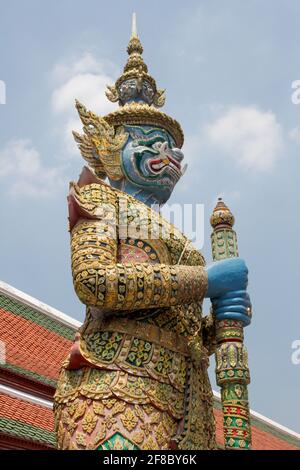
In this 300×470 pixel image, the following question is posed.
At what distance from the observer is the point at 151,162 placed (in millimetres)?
4336

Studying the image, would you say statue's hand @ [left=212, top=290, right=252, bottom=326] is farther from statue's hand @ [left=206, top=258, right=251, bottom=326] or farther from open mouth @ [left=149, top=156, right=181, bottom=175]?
open mouth @ [left=149, top=156, right=181, bottom=175]

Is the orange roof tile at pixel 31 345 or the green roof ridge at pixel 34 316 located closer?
the orange roof tile at pixel 31 345

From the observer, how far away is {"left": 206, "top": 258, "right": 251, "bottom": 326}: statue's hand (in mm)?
3824

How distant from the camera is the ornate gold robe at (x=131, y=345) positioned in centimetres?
339

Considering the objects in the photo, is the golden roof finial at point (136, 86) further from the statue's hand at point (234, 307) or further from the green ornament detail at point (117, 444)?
the green ornament detail at point (117, 444)

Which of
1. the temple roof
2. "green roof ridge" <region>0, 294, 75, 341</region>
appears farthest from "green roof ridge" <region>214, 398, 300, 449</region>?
"green roof ridge" <region>0, 294, 75, 341</region>

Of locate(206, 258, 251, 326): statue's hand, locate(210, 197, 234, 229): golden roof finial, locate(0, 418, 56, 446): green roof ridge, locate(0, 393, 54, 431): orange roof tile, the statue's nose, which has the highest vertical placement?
the statue's nose

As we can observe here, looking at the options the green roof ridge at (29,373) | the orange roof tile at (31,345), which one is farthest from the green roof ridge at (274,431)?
the green roof ridge at (29,373)

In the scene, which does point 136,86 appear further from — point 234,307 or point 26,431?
point 26,431

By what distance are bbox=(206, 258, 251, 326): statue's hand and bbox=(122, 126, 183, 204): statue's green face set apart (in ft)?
2.72

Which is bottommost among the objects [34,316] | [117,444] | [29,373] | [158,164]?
[117,444]

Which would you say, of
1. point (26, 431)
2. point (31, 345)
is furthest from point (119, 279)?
point (31, 345)

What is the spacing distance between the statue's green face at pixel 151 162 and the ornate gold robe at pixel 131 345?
1.39 ft

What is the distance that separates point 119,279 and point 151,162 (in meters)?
1.16
